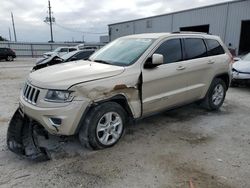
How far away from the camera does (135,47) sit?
450 centimetres

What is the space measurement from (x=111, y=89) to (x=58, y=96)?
0.79 m

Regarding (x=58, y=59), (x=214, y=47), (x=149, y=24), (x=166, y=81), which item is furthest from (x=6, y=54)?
(x=166, y=81)

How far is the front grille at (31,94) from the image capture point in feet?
11.6

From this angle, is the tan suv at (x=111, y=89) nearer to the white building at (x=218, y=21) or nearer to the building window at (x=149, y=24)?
the white building at (x=218, y=21)

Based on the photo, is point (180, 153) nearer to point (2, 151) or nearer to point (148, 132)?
point (148, 132)

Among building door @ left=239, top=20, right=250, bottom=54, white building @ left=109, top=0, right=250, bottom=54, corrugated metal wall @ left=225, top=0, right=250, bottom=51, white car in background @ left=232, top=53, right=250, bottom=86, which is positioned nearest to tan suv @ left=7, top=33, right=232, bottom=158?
white car in background @ left=232, top=53, right=250, bottom=86

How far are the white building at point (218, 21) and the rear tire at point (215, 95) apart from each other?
1558 cm

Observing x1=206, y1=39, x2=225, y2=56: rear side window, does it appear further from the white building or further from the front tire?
the white building

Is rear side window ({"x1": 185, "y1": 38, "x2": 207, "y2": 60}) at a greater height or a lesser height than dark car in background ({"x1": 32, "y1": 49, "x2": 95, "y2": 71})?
greater

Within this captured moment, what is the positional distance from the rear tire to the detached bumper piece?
3.85 metres

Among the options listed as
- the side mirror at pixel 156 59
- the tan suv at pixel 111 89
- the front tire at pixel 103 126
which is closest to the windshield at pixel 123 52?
the tan suv at pixel 111 89

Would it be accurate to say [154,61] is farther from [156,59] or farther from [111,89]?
[111,89]

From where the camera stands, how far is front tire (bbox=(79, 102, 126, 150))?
361 centimetres

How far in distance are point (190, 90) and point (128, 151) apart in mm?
2036
